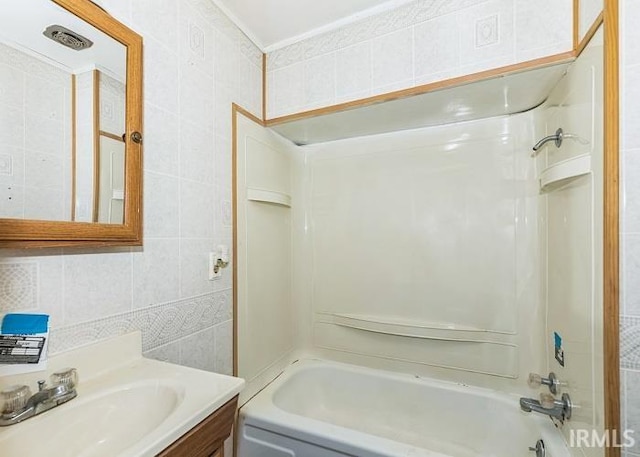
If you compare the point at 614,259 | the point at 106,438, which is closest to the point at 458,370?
the point at 614,259

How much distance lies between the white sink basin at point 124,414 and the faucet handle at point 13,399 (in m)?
0.04

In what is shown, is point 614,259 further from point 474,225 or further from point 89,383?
point 89,383

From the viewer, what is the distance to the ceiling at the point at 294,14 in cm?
141

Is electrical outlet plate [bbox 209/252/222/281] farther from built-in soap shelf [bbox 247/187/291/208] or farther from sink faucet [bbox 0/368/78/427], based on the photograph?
sink faucet [bbox 0/368/78/427]

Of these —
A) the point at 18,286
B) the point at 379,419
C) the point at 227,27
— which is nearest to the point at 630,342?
the point at 379,419

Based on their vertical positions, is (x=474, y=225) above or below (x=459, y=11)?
below

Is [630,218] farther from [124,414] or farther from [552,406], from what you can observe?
[124,414]

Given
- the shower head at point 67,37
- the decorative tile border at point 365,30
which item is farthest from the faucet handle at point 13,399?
the decorative tile border at point 365,30

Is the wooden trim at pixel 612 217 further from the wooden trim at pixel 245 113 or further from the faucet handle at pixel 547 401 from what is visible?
the wooden trim at pixel 245 113

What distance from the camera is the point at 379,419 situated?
174cm

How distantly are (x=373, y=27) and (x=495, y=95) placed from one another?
27.0 inches

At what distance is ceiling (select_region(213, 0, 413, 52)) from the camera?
55.5 inches

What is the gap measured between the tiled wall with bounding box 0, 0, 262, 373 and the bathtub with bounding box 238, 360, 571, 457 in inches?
14.6

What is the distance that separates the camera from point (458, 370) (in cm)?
168
